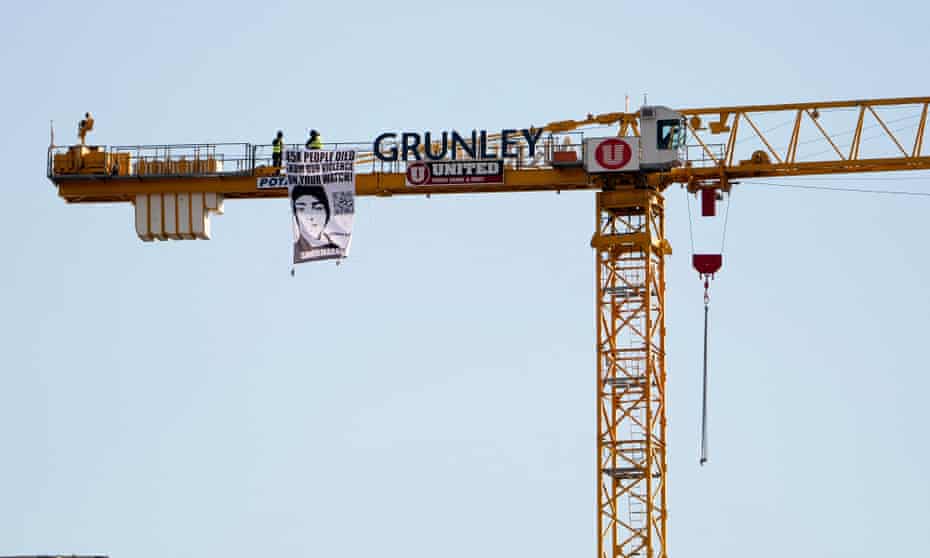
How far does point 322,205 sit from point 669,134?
51.9ft


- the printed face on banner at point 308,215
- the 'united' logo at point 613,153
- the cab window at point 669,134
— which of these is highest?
the cab window at point 669,134

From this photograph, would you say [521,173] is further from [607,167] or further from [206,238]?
[206,238]

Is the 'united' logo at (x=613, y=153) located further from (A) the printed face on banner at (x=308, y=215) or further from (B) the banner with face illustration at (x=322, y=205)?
(A) the printed face on banner at (x=308, y=215)

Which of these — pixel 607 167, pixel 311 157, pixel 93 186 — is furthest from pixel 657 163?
pixel 93 186

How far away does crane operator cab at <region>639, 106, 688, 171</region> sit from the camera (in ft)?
471

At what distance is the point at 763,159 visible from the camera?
145 m

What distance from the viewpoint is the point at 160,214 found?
148125 millimetres

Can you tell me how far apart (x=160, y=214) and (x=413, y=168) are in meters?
11.7

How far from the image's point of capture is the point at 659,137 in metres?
144

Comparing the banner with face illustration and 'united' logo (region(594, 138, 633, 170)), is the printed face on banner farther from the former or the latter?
'united' logo (region(594, 138, 633, 170))

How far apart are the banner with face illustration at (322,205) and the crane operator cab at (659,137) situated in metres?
13.2

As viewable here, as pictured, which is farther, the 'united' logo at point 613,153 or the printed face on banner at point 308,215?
the printed face on banner at point 308,215

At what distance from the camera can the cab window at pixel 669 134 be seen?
144m

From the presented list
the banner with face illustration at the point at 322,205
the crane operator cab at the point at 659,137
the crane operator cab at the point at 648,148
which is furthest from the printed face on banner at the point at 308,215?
the crane operator cab at the point at 659,137
